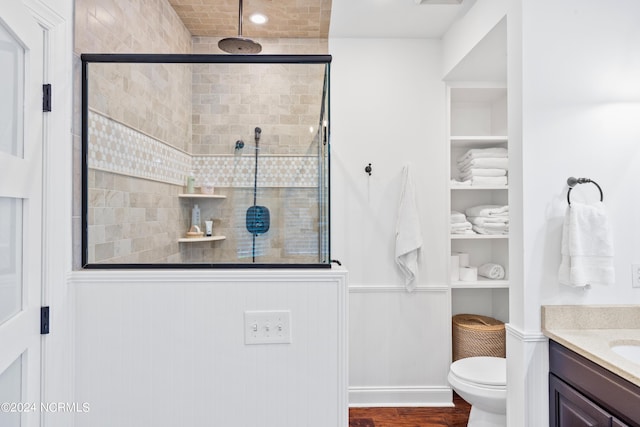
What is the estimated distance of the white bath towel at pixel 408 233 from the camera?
8.73 ft

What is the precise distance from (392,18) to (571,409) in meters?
2.36

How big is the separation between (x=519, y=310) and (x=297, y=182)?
1.19 m

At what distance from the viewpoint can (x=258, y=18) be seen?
9.07 feet

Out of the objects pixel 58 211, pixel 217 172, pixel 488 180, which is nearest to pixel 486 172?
pixel 488 180

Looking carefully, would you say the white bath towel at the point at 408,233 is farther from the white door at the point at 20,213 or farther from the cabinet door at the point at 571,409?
the white door at the point at 20,213

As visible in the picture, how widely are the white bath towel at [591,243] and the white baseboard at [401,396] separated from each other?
1.48 metres

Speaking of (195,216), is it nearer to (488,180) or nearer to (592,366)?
(592,366)

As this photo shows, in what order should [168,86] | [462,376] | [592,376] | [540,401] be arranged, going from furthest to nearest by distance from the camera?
[462,376], [540,401], [168,86], [592,376]

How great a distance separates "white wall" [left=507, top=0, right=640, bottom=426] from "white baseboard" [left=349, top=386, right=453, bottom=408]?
103 centimetres

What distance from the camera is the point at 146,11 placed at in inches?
86.5

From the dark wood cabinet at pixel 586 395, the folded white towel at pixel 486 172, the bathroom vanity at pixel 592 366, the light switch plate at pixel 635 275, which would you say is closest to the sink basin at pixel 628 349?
the bathroom vanity at pixel 592 366

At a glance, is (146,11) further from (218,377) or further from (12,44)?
(218,377)

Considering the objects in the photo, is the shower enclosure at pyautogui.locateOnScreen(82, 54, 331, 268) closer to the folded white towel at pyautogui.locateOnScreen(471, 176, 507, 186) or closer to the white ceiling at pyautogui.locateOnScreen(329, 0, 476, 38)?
the white ceiling at pyautogui.locateOnScreen(329, 0, 476, 38)

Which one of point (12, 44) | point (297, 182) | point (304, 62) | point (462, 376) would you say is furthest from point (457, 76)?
point (12, 44)
